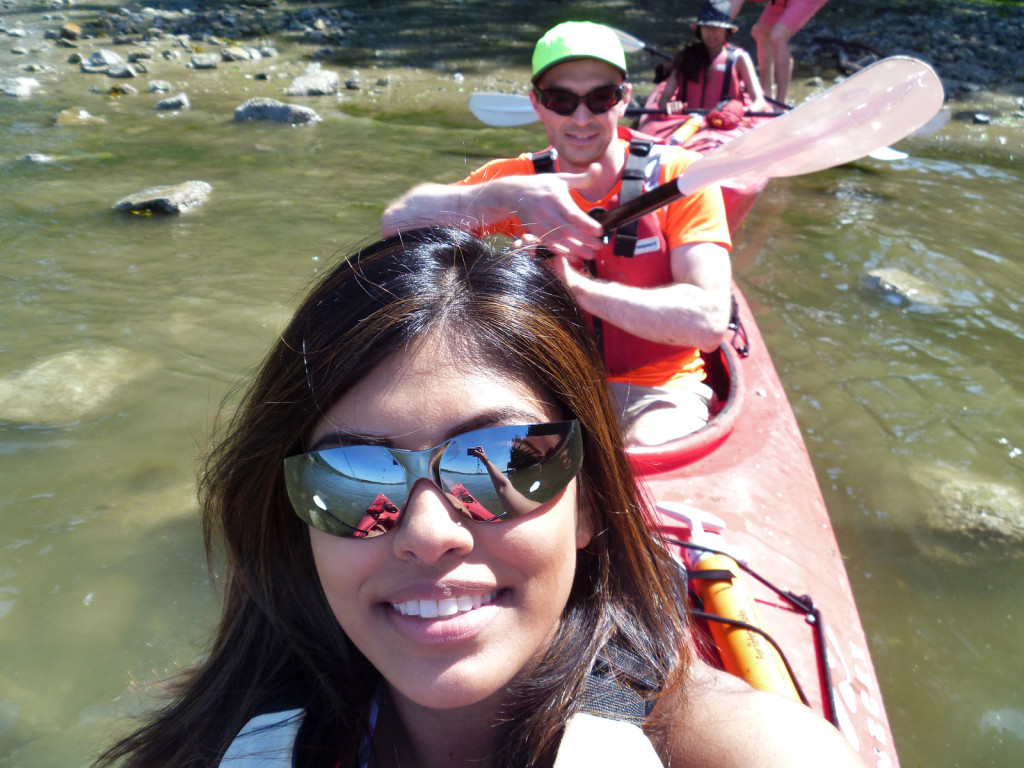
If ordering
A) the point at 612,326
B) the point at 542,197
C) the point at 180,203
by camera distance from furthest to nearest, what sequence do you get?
the point at 180,203, the point at 612,326, the point at 542,197

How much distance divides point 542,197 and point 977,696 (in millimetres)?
1984

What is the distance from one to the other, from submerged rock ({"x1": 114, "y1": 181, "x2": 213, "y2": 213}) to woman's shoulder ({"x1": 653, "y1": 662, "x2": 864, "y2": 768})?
5.55m

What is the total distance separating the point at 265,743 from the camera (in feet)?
3.49

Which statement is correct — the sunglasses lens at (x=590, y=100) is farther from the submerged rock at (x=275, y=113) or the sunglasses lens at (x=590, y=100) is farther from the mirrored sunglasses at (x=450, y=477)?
the submerged rock at (x=275, y=113)

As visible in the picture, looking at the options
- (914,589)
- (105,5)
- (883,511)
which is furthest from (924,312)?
(105,5)

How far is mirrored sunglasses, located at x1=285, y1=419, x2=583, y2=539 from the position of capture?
0.98 meters

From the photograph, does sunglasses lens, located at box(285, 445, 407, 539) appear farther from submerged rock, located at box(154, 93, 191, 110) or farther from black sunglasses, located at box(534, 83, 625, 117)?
submerged rock, located at box(154, 93, 191, 110)

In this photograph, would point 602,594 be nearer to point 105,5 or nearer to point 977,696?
point 977,696

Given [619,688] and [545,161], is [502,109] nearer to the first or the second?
[545,161]

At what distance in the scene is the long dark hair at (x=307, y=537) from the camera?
1.06 m

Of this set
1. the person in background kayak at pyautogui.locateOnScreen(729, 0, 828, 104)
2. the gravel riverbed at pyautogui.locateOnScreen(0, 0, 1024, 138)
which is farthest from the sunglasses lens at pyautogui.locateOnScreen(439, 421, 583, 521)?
the gravel riverbed at pyautogui.locateOnScreen(0, 0, 1024, 138)

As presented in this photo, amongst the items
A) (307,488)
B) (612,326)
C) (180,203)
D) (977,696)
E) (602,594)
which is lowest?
(977,696)

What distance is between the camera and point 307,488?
104 cm

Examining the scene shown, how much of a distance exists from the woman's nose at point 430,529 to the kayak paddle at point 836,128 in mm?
Answer: 1558
